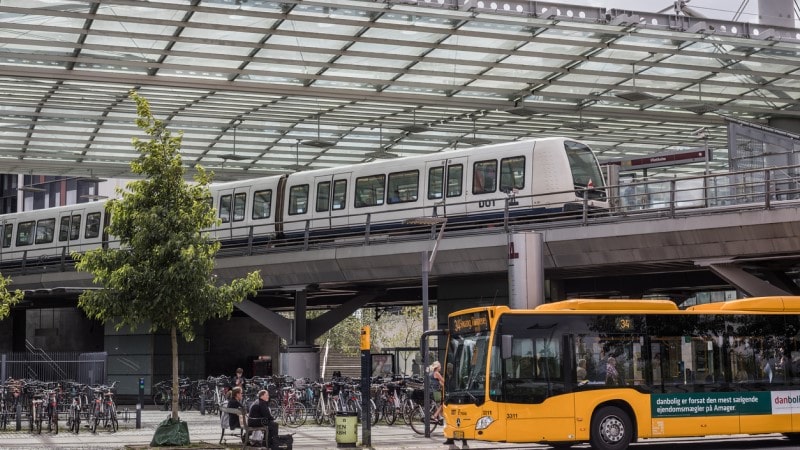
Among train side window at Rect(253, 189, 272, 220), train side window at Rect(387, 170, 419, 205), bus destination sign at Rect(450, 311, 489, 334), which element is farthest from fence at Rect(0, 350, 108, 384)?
bus destination sign at Rect(450, 311, 489, 334)

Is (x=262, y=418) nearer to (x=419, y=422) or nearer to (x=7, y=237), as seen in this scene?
(x=419, y=422)

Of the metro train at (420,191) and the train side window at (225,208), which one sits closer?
the metro train at (420,191)

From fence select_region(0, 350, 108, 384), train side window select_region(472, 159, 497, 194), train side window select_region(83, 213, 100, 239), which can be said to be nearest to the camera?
fence select_region(0, 350, 108, 384)

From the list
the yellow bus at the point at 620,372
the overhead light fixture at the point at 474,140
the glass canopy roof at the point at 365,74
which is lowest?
the yellow bus at the point at 620,372

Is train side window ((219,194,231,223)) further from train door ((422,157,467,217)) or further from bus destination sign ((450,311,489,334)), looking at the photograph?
bus destination sign ((450,311,489,334))

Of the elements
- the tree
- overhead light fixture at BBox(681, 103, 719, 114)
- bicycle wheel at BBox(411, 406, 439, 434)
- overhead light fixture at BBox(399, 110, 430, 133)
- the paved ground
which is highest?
overhead light fixture at BBox(399, 110, 430, 133)

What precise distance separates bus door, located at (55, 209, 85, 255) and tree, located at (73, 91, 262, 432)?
2436 cm

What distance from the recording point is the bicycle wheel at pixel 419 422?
990 inches

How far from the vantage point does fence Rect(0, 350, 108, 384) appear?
2994 cm

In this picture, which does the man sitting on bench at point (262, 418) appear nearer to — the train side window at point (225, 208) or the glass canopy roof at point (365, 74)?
the glass canopy roof at point (365, 74)

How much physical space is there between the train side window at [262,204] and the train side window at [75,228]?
10.2 metres

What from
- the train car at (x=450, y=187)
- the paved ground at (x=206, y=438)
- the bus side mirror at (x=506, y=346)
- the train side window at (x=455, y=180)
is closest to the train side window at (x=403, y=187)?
the train car at (x=450, y=187)

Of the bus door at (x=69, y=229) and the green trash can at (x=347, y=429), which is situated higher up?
the bus door at (x=69, y=229)

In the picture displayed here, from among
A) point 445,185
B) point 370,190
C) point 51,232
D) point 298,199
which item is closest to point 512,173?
point 445,185
